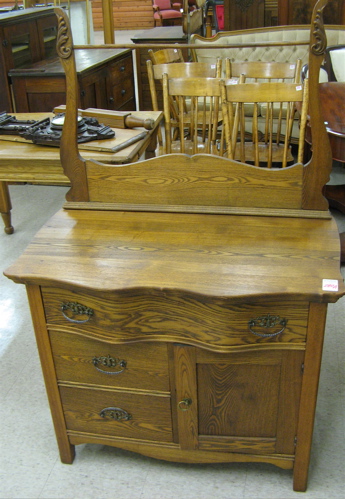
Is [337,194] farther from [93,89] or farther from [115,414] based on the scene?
[115,414]

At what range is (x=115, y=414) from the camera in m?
1.69

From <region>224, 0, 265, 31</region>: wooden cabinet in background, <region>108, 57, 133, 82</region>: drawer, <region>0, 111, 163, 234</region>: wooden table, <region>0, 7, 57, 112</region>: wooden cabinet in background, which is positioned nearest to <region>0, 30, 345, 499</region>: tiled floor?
<region>0, 111, 163, 234</region>: wooden table

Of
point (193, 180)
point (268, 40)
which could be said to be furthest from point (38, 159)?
point (268, 40)

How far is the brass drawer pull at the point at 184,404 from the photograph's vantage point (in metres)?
1.60

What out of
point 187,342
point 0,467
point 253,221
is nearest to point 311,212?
point 253,221

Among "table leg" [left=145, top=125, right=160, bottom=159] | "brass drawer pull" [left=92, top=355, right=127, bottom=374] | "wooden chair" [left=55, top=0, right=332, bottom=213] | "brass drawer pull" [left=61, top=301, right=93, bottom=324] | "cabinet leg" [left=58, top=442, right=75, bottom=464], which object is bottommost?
"cabinet leg" [left=58, top=442, right=75, bottom=464]

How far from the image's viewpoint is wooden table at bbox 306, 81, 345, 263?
2654mm

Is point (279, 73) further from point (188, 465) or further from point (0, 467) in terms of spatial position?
point (0, 467)

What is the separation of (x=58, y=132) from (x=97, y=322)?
1.42 m

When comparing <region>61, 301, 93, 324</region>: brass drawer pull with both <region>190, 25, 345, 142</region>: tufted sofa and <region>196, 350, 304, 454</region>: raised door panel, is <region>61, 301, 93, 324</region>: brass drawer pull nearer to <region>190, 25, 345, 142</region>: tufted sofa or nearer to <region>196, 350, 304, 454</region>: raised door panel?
<region>196, 350, 304, 454</region>: raised door panel

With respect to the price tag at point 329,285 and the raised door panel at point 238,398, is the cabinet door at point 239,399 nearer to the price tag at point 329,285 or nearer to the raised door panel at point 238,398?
the raised door panel at point 238,398

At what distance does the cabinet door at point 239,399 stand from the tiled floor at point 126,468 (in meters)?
0.16

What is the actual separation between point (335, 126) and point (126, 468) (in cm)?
200

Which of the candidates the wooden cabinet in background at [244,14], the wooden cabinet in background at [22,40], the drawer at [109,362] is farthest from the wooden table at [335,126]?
the wooden cabinet in background at [244,14]
